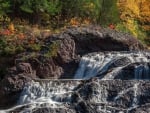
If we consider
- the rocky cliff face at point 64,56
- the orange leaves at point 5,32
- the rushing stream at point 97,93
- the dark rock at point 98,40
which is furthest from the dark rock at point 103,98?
the orange leaves at point 5,32

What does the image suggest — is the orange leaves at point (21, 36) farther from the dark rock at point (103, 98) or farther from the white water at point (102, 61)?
the dark rock at point (103, 98)

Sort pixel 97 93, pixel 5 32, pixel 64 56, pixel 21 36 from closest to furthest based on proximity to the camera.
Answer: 1. pixel 97 93
2. pixel 64 56
3. pixel 21 36
4. pixel 5 32

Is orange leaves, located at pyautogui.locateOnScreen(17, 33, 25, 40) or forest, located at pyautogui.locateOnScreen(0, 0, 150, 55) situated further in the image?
forest, located at pyautogui.locateOnScreen(0, 0, 150, 55)

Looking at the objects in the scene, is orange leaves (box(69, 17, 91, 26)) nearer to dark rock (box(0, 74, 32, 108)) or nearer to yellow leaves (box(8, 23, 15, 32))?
yellow leaves (box(8, 23, 15, 32))

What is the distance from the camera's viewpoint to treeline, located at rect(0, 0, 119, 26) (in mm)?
41719

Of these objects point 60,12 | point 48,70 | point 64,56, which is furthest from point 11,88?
point 60,12

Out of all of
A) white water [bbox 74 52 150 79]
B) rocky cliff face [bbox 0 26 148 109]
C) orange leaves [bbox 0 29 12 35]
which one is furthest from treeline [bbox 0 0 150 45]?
white water [bbox 74 52 150 79]

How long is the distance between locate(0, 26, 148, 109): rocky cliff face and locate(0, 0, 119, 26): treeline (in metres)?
6.73

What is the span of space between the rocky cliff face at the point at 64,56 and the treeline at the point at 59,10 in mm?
6733

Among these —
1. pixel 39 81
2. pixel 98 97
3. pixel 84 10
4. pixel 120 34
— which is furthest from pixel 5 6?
pixel 98 97

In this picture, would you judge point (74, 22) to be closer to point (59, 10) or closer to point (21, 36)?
point (59, 10)

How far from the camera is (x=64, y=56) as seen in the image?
33125 mm

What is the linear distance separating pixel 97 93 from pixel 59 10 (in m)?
18.5

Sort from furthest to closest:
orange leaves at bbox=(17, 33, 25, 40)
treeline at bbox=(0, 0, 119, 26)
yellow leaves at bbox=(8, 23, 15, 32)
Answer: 1. treeline at bbox=(0, 0, 119, 26)
2. yellow leaves at bbox=(8, 23, 15, 32)
3. orange leaves at bbox=(17, 33, 25, 40)
